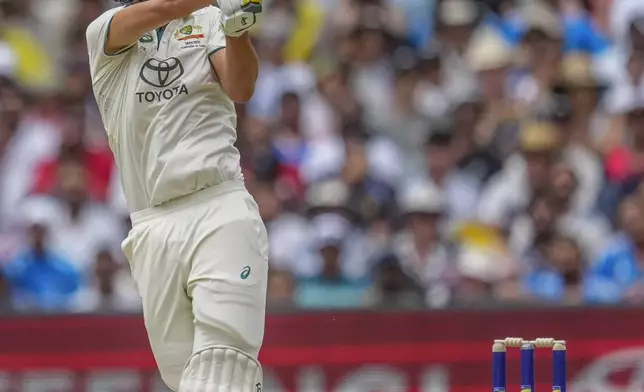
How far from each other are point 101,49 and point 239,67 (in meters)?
0.61

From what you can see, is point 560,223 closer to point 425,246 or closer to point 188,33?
point 425,246

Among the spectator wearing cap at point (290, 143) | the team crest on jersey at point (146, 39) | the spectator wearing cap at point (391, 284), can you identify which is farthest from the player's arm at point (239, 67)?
the spectator wearing cap at point (290, 143)

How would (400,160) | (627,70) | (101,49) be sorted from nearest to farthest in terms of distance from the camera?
(101,49) → (627,70) → (400,160)

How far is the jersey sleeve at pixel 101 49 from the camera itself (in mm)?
5320

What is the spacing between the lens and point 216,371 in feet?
16.5

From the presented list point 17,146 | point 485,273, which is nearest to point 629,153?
point 485,273

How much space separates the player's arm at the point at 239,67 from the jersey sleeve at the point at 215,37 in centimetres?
4

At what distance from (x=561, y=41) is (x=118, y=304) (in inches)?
152

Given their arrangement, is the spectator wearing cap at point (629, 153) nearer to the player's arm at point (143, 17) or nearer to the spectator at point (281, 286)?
the spectator at point (281, 286)

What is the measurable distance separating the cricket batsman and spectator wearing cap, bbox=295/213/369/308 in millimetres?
3587

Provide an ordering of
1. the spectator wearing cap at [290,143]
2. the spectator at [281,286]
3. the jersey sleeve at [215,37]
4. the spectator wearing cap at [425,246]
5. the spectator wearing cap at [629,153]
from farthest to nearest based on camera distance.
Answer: the spectator wearing cap at [290,143] < the spectator wearing cap at [629,153] < the spectator at [281,286] < the spectator wearing cap at [425,246] < the jersey sleeve at [215,37]

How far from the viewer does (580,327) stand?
26.4 feet

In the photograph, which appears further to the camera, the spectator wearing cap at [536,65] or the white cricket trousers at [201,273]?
the spectator wearing cap at [536,65]

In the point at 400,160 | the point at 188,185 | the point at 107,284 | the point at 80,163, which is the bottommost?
the point at 188,185
